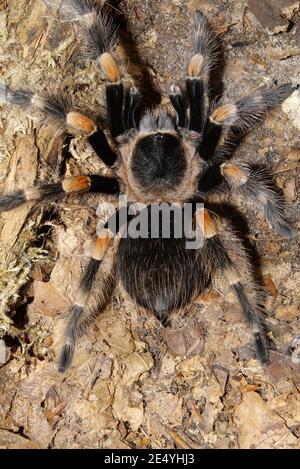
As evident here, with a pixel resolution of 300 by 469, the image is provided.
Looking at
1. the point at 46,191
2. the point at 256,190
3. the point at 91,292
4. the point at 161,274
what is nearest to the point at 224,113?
the point at 256,190

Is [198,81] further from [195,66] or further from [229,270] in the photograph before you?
[229,270]

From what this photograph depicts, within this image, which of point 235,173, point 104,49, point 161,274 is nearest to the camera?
point 161,274

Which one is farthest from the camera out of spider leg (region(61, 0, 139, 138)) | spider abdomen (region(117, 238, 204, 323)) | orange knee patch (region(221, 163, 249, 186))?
spider leg (region(61, 0, 139, 138))

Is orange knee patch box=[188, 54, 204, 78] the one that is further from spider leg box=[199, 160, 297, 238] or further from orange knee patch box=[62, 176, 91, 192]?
orange knee patch box=[62, 176, 91, 192]

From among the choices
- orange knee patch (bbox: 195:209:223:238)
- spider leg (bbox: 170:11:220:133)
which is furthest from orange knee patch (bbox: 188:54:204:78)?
orange knee patch (bbox: 195:209:223:238)

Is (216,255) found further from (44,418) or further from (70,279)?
(44,418)

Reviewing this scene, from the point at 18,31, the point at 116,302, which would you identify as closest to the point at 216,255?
the point at 116,302
